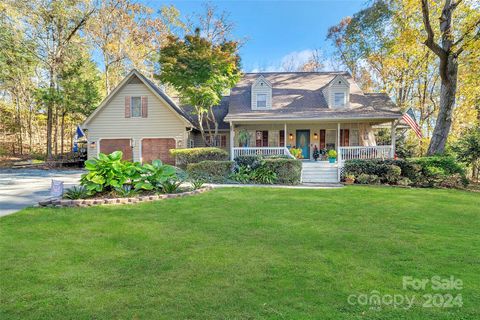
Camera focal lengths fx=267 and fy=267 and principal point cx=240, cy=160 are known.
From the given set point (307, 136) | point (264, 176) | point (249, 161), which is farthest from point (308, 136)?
point (264, 176)

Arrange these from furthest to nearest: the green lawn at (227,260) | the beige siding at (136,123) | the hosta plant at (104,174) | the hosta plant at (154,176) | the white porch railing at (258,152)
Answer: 1. the beige siding at (136,123)
2. the white porch railing at (258,152)
3. the hosta plant at (154,176)
4. the hosta plant at (104,174)
5. the green lawn at (227,260)

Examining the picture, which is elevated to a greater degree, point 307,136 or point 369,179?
point 307,136

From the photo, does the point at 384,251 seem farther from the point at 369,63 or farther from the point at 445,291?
the point at 369,63

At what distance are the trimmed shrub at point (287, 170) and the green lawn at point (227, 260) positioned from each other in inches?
201

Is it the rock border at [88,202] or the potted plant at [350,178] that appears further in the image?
the potted plant at [350,178]

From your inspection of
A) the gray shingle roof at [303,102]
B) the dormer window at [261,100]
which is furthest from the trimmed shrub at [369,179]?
the dormer window at [261,100]

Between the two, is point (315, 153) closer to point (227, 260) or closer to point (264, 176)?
point (264, 176)

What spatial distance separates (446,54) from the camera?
42.7ft

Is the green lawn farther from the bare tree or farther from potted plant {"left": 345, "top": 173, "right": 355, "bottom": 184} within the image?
the bare tree

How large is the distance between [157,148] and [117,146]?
265 centimetres

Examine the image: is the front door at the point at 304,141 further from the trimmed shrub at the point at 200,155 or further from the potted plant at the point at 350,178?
the trimmed shrub at the point at 200,155

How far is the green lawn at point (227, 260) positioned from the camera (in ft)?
8.63

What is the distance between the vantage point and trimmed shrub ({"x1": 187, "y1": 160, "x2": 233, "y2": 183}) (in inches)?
491

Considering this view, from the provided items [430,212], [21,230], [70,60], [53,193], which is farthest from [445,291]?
[70,60]
